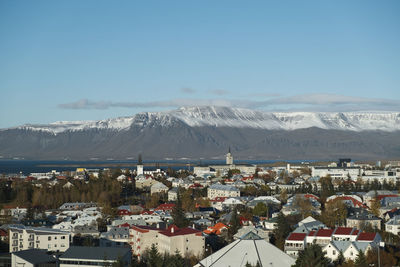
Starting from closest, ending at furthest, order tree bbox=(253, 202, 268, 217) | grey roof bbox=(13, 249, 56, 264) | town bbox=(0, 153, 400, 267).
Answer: town bbox=(0, 153, 400, 267) < grey roof bbox=(13, 249, 56, 264) < tree bbox=(253, 202, 268, 217)

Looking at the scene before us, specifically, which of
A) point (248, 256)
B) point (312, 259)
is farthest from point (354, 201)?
point (312, 259)

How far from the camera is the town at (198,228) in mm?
29703

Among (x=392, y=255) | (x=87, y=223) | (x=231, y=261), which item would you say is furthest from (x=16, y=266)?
(x=392, y=255)

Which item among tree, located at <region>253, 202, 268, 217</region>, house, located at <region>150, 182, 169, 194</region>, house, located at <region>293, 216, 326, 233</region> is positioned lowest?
house, located at <region>150, 182, 169, 194</region>

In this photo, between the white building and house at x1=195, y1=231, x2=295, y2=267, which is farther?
the white building

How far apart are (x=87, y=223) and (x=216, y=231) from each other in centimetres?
820

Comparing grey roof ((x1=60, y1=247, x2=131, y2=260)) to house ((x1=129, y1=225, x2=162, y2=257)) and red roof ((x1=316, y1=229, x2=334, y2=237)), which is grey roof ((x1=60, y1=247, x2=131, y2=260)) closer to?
house ((x1=129, y1=225, x2=162, y2=257))

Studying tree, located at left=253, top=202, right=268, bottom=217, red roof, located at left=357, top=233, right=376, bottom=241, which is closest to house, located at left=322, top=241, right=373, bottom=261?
red roof, located at left=357, top=233, right=376, bottom=241

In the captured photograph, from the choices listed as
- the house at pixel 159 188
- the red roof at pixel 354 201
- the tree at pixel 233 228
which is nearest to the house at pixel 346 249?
the tree at pixel 233 228

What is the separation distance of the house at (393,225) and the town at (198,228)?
58 mm

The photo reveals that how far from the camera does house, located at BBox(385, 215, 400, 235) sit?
39.1 meters

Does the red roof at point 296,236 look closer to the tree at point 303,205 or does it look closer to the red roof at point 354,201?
the tree at point 303,205

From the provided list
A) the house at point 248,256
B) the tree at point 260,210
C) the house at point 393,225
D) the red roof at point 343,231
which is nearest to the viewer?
the house at point 248,256

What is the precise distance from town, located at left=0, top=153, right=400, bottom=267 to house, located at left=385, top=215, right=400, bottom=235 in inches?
2.3
